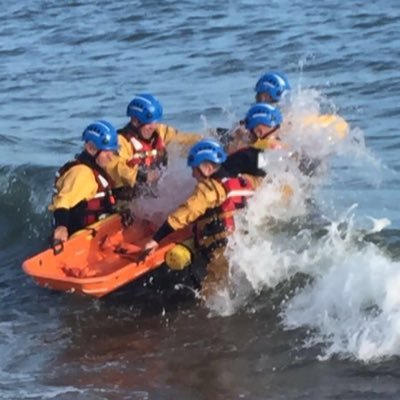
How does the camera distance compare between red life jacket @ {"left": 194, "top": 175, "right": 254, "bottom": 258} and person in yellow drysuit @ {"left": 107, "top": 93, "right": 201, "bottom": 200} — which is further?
person in yellow drysuit @ {"left": 107, "top": 93, "right": 201, "bottom": 200}

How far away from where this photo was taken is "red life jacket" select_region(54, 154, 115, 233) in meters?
10.4

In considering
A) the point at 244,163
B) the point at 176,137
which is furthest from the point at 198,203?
the point at 176,137

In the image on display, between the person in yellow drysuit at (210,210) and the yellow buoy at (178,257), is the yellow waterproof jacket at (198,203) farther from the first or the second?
the yellow buoy at (178,257)

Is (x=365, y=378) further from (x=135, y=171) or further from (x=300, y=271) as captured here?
(x=135, y=171)

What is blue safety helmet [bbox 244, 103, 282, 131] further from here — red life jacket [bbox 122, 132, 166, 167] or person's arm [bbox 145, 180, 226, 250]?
person's arm [bbox 145, 180, 226, 250]

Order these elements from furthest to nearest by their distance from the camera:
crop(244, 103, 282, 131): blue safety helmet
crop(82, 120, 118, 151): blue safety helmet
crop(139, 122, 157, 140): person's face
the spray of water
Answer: crop(139, 122, 157, 140): person's face
crop(244, 103, 282, 131): blue safety helmet
crop(82, 120, 118, 151): blue safety helmet
the spray of water

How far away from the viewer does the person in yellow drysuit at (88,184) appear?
10195 millimetres

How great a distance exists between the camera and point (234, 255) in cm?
974

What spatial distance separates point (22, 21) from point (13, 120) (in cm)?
1255

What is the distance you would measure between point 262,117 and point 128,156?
1410 mm

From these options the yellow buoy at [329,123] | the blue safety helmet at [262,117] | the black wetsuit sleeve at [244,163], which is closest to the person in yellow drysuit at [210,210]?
the black wetsuit sleeve at [244,163]

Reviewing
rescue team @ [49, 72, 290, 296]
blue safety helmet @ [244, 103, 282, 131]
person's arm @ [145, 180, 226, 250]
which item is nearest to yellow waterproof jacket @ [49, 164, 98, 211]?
rescue team @ [49, 72, 290, 296]

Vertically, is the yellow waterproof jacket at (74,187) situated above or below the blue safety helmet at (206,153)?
below

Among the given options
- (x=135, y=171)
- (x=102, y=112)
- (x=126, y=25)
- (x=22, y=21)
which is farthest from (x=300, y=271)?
(x=22, y=21)
